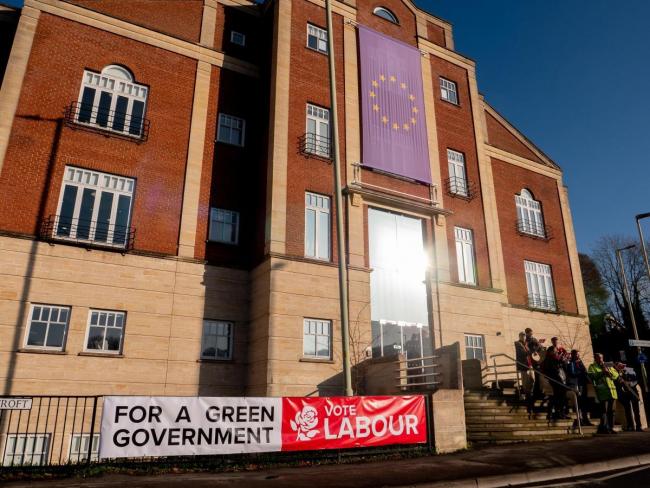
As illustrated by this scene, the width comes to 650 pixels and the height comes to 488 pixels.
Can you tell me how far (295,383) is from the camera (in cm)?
1661

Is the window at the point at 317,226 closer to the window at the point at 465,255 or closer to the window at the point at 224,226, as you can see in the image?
the window at the point at 224,226

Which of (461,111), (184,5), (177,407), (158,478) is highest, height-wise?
(184,5)

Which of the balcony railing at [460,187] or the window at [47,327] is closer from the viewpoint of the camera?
the window at [47,327]

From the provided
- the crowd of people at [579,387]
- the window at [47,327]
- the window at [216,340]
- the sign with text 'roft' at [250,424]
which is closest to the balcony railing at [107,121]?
the window at [47,327]

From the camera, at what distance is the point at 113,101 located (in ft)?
61.6

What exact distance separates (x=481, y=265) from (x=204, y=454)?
651 inches

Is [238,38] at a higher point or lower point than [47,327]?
higher

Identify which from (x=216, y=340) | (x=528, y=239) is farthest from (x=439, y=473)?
(x=528, y=239)

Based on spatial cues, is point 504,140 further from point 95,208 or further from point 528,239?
point 95,208

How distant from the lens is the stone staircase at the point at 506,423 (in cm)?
1478

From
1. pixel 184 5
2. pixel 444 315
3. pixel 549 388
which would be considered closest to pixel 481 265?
pixel 444 315

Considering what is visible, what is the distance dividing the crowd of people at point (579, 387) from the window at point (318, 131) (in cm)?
1136

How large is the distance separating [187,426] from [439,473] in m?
5.38

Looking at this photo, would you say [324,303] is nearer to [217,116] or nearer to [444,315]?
[444,315]
